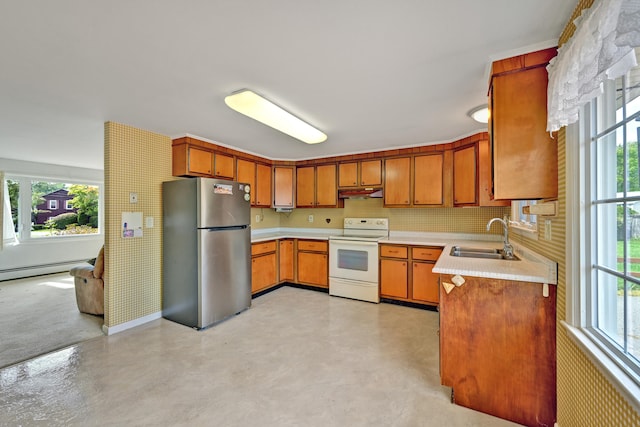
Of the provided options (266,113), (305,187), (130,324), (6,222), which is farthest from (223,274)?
(6,222)

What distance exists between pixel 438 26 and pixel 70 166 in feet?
24.4

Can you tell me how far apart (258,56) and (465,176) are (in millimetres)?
2919

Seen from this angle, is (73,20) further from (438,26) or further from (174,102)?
(438,26)

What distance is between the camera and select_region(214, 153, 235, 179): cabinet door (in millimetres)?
3674

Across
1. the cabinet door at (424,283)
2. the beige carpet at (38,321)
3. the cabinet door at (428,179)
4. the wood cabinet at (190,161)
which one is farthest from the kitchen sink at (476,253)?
the beige carpet at (38,321)

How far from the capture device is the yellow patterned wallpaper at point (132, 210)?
2.84m

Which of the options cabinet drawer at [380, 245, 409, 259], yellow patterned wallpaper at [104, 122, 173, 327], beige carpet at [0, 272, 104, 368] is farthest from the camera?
cabinet drawer at [380, 245, 409, 259]

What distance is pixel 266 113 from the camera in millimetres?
2359

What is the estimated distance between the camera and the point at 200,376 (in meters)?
2.11

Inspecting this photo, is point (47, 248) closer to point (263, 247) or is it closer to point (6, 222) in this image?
point (6, 222)

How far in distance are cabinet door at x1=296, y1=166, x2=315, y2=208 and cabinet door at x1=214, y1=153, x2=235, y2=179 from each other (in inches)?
50.4

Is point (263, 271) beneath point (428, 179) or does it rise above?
beneath

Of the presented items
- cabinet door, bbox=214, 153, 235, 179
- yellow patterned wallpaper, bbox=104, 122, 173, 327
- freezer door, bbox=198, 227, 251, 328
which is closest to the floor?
freezer door, bbox=198, 227, 251, 328

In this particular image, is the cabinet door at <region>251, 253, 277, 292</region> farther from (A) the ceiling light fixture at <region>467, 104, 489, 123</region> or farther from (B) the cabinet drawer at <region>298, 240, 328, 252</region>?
(A) the ceiling light fixture at <region>467, 104, 489, 123</region>
